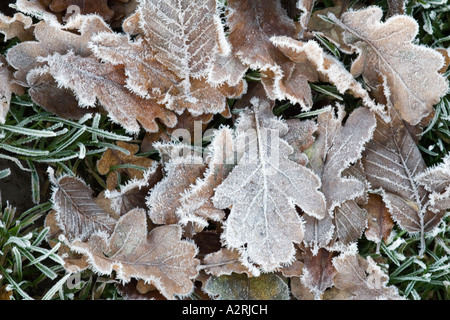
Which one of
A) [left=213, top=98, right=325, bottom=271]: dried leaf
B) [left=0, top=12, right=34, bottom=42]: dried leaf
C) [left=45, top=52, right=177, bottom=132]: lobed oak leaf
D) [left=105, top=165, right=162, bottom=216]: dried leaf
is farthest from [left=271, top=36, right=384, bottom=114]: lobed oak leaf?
[left=0, top=12, right=34, bottom=42]: dried leaf

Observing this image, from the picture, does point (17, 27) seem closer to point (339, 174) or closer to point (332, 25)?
point (332, 25)

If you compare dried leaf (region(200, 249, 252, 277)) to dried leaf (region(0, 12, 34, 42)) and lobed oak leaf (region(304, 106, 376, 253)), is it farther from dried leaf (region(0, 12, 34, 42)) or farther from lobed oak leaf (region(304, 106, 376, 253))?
dried leaf (region(0, 12, 34, 42))

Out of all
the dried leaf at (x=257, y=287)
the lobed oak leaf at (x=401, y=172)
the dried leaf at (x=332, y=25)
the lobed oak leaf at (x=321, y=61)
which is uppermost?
the dried leaf at (x=332, y=25)

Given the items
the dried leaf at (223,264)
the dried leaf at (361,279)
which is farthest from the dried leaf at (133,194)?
the dried leaf at (361,279)

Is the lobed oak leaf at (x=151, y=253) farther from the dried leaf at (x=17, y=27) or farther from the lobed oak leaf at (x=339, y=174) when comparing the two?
the dried leaf at (x=17, y=27)

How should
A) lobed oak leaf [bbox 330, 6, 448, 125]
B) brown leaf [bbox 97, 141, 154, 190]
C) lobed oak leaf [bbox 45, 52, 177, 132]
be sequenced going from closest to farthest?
lobed oak leaf [bbox 45, 52, 177, 132], lobed oak leaf [bbox 330, 6, 448, 125], brown leaf [bbox 97, 141, 154, 190]

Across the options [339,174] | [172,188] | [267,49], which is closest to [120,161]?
[172,188]
